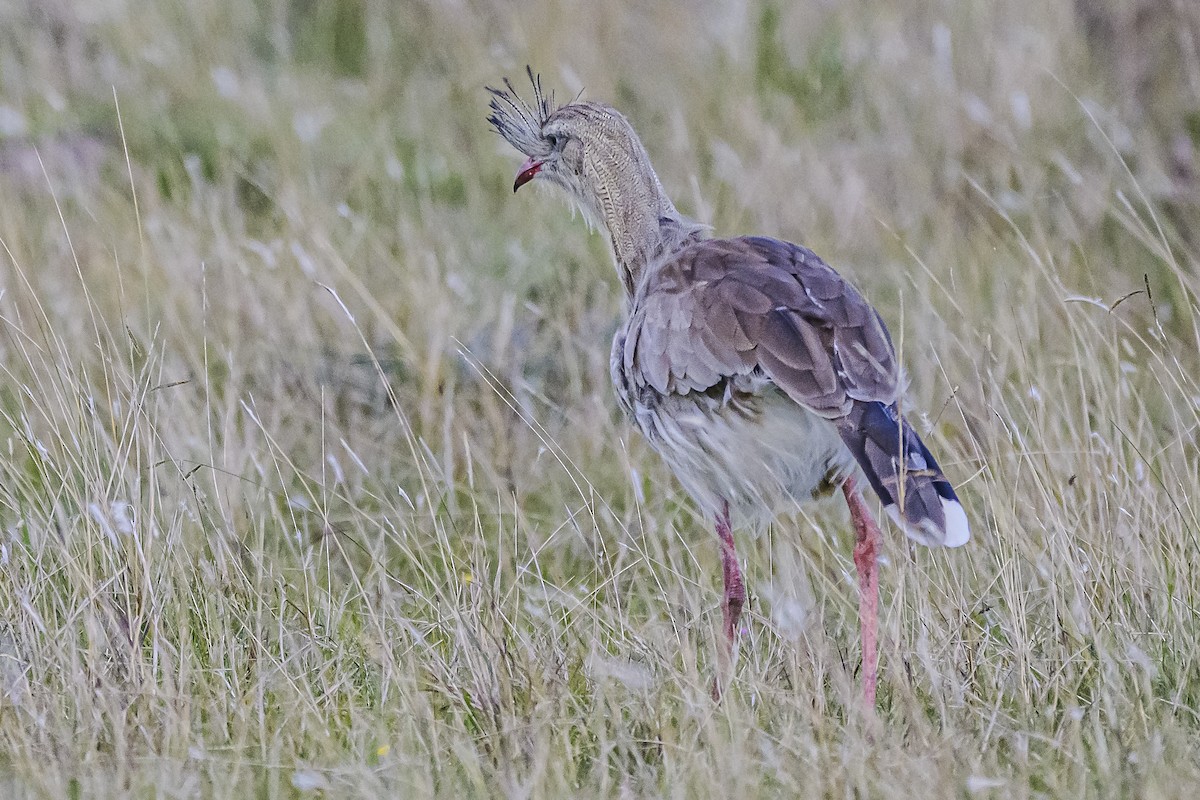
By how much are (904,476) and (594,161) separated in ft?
4.47

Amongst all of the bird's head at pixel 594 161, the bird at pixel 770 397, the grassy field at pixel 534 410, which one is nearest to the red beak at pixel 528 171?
the bird's head at pixel 594 161

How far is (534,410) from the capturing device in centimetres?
505

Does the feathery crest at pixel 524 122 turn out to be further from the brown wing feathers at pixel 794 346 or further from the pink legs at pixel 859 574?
the pink legs at pixel 859 574

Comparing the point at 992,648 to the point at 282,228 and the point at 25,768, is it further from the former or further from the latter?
the point at 282,228

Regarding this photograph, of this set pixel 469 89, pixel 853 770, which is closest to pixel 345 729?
pixel 853 770

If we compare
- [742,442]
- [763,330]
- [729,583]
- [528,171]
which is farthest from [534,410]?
[763,330]

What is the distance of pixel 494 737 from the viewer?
2939mm

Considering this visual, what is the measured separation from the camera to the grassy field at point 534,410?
9.71ft

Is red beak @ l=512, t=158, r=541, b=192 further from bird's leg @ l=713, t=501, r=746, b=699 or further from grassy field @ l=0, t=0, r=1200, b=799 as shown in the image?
bird's leg @ l=713, t=501, r=746, b=699

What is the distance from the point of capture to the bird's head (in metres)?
4.09

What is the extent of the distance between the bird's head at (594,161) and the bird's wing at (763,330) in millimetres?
370

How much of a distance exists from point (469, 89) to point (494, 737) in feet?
14.8

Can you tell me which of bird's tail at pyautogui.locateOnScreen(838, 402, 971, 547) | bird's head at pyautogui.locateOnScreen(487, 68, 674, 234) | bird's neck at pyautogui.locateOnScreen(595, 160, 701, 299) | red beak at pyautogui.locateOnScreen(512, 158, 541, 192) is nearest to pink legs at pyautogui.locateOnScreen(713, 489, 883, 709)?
bird's tail at pyautogui.locateOnScreen(838, 402, 971, 547)

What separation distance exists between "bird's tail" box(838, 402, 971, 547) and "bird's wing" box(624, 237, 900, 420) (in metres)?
0.05
